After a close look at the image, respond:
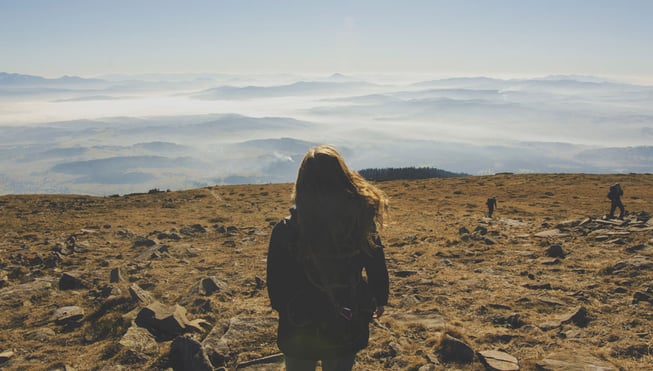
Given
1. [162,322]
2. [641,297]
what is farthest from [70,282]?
[641,297]

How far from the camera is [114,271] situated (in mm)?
10320

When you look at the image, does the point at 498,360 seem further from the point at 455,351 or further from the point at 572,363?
the point at 572,363

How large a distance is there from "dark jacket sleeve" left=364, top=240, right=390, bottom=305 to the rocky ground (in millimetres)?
2800

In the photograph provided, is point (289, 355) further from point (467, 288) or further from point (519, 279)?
point (519, 279)

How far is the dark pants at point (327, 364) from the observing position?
133 inches

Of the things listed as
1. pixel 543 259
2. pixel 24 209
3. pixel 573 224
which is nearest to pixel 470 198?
Result: pixel 573 224

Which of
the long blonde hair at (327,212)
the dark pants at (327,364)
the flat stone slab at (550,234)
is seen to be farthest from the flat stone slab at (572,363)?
the flat stone slab at (550,234)

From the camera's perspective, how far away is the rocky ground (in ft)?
19.9

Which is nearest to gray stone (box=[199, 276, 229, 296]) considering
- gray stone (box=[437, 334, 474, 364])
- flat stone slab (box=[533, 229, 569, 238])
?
gray stone (box=[437, 334, 474, 364])

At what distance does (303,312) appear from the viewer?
10.7 feet

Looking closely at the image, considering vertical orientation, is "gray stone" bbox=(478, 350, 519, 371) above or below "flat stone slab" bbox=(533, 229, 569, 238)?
below

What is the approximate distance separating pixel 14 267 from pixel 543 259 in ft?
48.9

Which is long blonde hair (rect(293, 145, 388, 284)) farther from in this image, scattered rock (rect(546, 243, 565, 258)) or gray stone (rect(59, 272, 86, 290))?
scattered rock (rect(546, 243, 565, 258))

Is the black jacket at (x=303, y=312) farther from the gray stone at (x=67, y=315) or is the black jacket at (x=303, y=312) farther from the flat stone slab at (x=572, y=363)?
the gray stone at (x=67, y=315)
